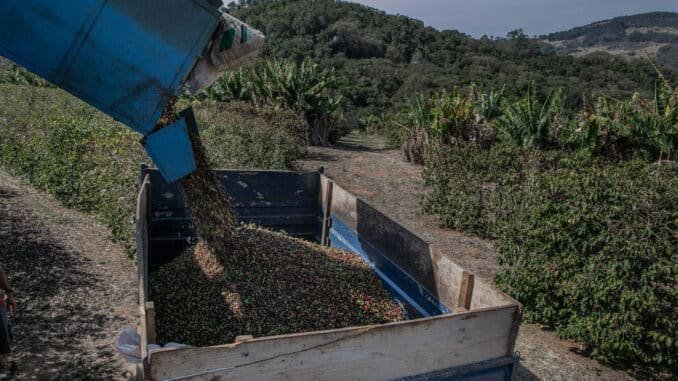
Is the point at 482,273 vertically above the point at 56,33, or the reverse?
the point at 56,33

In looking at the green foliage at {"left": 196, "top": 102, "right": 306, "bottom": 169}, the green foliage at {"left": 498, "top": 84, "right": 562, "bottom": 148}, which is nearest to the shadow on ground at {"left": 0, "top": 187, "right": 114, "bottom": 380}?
the green foliage at {"left": 196, "top": 102, "right": 306, "bottom": 169}

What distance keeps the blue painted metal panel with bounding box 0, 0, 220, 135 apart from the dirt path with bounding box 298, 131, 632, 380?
3.55 metres

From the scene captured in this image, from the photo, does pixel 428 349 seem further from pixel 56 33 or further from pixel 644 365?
pixel 644 365

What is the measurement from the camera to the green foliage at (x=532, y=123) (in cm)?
1210

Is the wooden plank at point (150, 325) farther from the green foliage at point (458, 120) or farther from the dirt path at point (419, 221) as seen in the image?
the green foliage at point (458, 120)

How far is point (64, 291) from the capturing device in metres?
5.43

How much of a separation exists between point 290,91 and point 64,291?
12.3 m

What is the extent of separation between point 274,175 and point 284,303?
201 cm

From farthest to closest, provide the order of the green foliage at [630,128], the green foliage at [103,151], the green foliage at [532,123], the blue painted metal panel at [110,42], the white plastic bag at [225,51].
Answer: the green foliage at [532,123]
the green foliage at [630,128]
the green foliage at [103,151]
the white plastic bag at [225,51]
the blue painted metal panel at [110,42]

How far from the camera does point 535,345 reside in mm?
5023

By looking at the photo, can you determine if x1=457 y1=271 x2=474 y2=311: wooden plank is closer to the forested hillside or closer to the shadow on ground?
the shadow on ground

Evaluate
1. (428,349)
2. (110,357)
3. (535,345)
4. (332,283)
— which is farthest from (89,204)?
(428,349)

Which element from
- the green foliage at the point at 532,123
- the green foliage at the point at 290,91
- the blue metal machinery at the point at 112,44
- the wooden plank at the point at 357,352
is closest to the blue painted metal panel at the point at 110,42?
the blue metal machinery at the point at 112,44

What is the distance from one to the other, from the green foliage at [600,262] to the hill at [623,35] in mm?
72605
